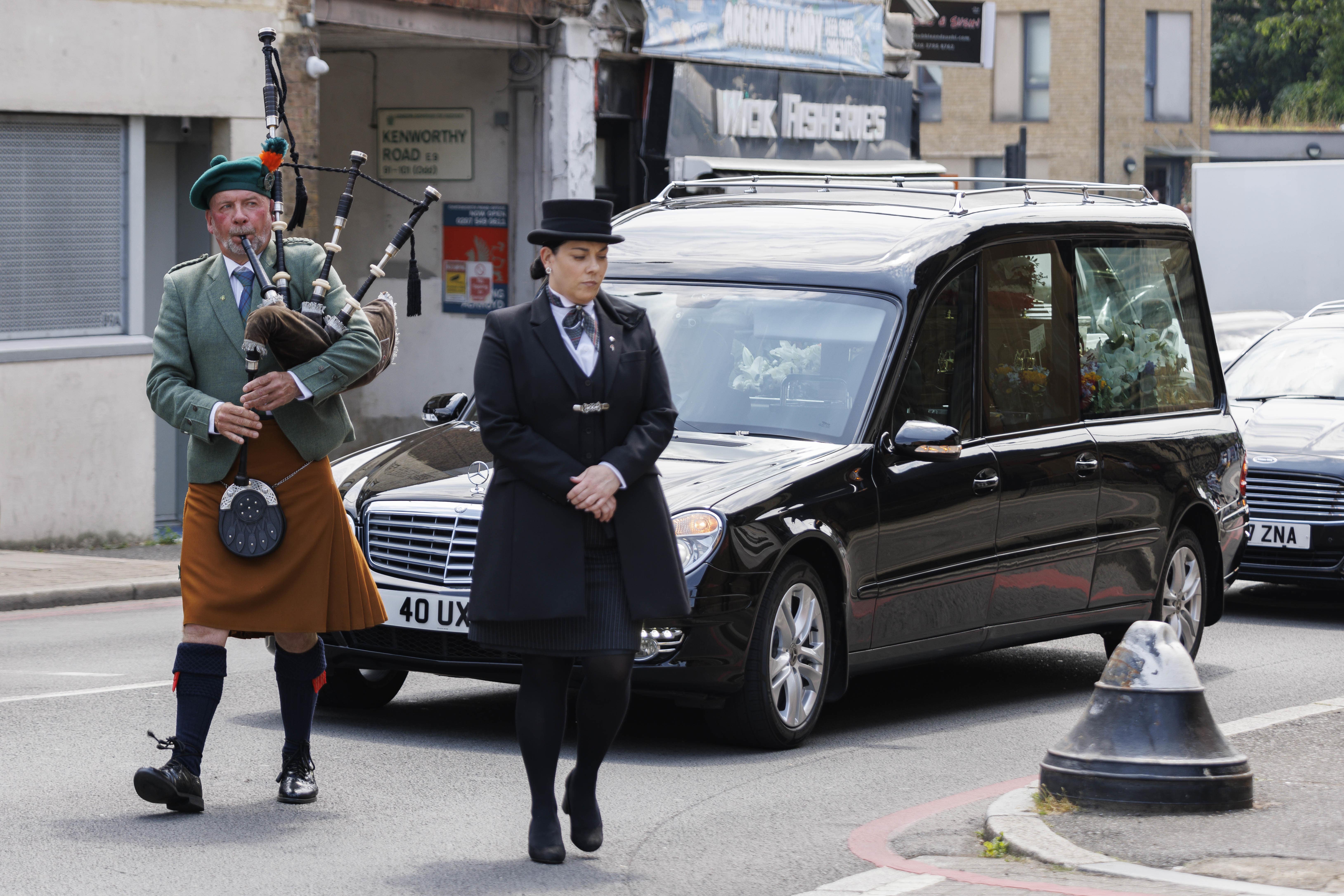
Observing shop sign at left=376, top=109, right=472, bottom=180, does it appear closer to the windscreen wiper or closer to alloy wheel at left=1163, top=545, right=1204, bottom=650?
the windscreen wiper

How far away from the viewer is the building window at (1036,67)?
5197cm

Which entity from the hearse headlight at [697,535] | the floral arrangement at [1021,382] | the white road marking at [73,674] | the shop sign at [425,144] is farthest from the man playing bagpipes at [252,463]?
the shop sign at [425,144]

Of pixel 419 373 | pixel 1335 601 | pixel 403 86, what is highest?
pixel 403 86

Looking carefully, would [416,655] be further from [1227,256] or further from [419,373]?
[1227,256]

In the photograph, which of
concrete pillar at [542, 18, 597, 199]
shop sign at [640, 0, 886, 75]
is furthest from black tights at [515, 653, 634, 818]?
shop sign at [640, 0, 886, 75]

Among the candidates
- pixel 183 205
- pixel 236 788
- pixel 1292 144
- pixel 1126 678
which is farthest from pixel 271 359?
pixel 1292 144

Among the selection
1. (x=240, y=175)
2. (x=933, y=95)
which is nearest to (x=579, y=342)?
(x=240, y=175)

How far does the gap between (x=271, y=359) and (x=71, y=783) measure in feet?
5.21

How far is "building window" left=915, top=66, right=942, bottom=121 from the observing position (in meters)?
52.9

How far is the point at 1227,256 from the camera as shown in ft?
75.6

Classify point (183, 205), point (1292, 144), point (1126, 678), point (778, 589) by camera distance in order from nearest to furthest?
point (1126, 678), point (778, 589), point (183, 205), point (1292, 144)

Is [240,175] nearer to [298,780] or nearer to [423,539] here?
[423,539]

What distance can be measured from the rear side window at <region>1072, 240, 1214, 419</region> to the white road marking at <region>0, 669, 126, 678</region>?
439 cm

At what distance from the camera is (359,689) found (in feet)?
27.4
